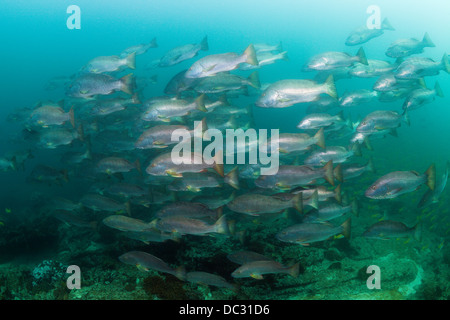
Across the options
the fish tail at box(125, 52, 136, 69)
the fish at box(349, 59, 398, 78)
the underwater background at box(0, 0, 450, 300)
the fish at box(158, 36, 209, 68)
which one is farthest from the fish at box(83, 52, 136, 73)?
the fish at box(349, 59, 398, 78)

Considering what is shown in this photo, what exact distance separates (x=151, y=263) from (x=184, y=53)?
6942mm

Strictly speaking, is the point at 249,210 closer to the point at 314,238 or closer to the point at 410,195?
the point at 314,238

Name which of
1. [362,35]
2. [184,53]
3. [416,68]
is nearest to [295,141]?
[416,68]

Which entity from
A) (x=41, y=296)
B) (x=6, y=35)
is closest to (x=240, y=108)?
(x=41, y=296)

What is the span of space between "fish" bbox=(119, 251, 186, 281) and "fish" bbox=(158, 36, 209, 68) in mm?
6190

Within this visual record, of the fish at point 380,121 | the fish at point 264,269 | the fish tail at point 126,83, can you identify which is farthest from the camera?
the fish at point 380,121

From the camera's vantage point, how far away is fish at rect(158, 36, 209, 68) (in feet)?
27.2

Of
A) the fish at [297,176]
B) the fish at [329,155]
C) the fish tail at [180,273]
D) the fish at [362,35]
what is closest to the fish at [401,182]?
the fish at [297,176]

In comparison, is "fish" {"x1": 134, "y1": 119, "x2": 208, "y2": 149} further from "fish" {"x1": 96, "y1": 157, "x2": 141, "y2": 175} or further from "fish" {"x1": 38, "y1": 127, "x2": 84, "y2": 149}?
"fish" {"x1": 38, "y1": 127, "x2": 84, "y2": 149}

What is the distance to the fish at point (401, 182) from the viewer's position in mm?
4460

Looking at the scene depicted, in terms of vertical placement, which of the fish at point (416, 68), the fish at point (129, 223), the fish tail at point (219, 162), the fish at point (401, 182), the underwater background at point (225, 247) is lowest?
the underwater background at point (225, 247)

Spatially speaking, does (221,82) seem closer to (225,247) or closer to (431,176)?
(225,247)

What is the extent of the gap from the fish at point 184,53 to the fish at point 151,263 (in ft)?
20.3

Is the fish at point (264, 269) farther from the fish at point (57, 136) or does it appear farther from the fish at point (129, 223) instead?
the fish at point (57, 136)
